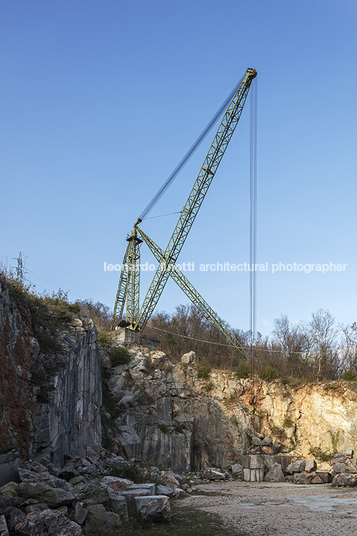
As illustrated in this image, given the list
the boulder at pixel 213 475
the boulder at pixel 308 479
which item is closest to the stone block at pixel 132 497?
the boulder at pixel 213 475

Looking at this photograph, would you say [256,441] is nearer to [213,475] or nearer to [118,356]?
[213,475]

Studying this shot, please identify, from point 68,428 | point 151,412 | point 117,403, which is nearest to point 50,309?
point 68,428

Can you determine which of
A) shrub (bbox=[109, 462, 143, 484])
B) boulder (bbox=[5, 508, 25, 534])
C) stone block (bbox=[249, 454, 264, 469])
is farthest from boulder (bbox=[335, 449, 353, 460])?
boulder (bbox=[5, 508, 25, 534])

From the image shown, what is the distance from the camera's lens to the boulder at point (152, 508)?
9.04 metres

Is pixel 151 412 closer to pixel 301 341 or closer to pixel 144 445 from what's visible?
pixel 144 445

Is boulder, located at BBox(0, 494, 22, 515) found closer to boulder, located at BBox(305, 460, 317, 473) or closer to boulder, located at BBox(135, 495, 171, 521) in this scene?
boulder, located at BBox(135, 495, 171, 521)

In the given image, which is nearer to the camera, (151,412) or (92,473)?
(92,473)

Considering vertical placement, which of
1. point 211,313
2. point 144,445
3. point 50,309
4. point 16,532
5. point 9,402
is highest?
point 211,313

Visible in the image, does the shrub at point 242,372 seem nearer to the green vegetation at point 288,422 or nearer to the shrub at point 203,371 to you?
the shrub at point 203,371

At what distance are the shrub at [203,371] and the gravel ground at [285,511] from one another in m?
11.9

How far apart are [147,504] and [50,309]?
9.78 meters

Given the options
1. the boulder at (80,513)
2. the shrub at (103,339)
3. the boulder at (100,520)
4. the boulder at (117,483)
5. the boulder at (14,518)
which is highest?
the shrub at (103,339)

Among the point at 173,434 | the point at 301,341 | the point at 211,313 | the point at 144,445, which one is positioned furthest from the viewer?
the point at 211,313

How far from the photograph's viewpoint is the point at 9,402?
35.6 feet
